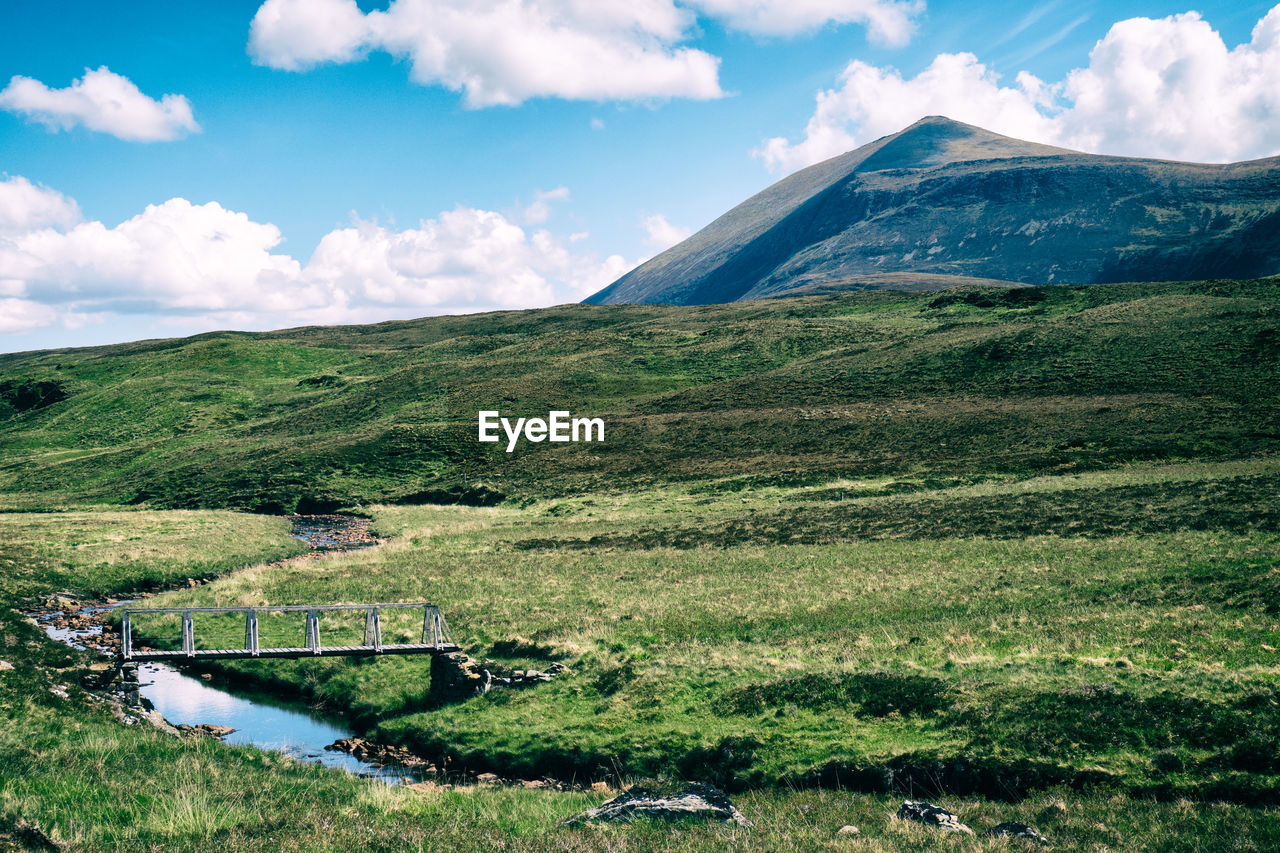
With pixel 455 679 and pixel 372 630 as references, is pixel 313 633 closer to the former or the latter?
pixel 372 630

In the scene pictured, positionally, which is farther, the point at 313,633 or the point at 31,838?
the point at 313,633

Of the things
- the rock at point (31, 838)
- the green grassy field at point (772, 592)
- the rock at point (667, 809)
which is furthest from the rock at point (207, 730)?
the rock at point (667, 809)

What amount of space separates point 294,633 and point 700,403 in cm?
7142

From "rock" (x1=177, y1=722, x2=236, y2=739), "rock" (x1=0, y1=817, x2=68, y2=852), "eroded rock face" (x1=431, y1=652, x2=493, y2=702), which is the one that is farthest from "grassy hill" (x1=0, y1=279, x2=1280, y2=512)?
"rock" (x1=0, y1=817, x2=68, y2=852)

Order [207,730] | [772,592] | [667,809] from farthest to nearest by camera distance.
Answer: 1. [772,592]
2. [207,730]
3. [667,809]

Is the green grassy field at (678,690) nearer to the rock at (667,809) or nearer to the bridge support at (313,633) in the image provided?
the rock at (667,809)

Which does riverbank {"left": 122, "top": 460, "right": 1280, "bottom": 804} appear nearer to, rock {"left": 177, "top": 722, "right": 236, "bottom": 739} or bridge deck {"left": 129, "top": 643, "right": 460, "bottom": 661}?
bridge deck {"left": 129, "top": 643, "right": 460, "bottom": 661}

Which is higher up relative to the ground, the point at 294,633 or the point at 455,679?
the point at 455,679

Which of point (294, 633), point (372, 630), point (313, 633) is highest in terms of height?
point (313, 633)

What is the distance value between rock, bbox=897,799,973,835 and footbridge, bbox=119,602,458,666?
14558 millimetres

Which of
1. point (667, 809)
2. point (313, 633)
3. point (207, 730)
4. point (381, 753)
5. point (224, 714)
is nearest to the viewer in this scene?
point (667, 809)

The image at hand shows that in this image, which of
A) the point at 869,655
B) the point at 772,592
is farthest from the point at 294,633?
the point at 869,655

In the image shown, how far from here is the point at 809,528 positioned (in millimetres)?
46156

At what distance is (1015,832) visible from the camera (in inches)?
490
